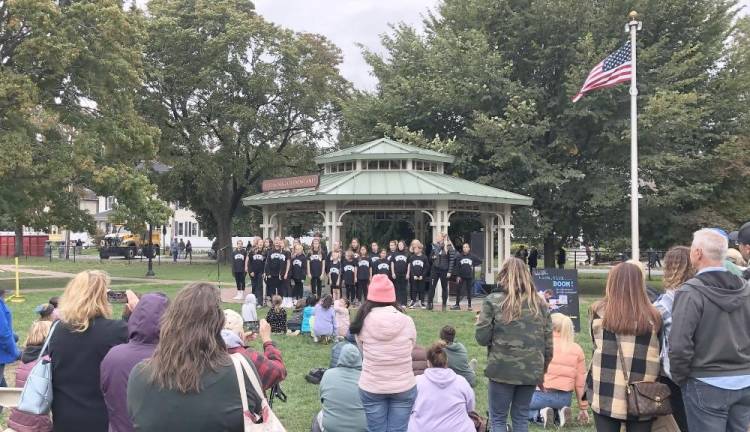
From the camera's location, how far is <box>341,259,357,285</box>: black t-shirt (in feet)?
57.2

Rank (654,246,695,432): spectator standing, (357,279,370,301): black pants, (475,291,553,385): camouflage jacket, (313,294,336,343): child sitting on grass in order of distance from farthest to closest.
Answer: (357,279,370,301): black pants
(313,294,336,343): child sitting on grass
(475,291,553,385): camouflage jacket
(654,246,695,432): spectator standing

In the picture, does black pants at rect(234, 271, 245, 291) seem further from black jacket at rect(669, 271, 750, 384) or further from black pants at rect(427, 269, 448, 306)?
black jacket at rect(669, 271, 750, 384)

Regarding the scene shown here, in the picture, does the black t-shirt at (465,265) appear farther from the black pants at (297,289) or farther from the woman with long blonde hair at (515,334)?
the woman with long blonde hair at (515,334)

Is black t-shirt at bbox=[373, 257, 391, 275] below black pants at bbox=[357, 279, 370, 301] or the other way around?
the other way around

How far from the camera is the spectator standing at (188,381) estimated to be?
2842 millimetres

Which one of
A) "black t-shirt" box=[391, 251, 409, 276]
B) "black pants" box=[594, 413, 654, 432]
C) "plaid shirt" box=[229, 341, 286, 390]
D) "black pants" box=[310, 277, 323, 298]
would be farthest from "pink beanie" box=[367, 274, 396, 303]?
"black pants" box=[310, 277, 323, 298]

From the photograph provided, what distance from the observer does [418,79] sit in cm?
2558

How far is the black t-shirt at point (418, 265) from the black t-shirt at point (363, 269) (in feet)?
3.66

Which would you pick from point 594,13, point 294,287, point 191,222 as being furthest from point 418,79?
point 191,222

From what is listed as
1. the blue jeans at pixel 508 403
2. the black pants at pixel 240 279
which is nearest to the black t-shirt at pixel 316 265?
the black pants at pixel 240 279

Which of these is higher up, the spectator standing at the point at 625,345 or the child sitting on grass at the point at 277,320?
the spectator standing at the point at 625,345

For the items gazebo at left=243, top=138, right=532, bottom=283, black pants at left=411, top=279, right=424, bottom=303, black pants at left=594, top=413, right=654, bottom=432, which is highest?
gazebo at left=243, top=138, right=532, bottom=283

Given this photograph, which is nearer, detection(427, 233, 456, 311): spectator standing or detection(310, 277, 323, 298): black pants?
detection(427, 233, 456, 311): spectator standing

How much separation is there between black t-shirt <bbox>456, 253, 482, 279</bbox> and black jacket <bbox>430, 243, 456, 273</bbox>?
0.58ft
